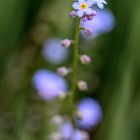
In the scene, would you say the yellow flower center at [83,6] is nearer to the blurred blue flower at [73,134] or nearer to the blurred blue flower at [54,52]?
the blurred blue flower at [73,134]

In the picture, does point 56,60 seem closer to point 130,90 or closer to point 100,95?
point 100,95

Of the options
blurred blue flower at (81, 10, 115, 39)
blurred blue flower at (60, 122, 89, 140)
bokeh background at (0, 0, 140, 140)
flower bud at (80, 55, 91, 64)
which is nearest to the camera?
flower bud at (80, 55, 91, 64)

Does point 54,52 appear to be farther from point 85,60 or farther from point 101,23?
point 85,60

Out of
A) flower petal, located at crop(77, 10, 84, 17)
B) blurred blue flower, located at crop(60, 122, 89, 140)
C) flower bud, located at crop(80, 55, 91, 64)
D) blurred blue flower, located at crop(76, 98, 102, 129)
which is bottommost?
blurred blue flower, located at crop(76, 98, 102, 129)

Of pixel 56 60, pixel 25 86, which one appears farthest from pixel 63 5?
pixel 25 86

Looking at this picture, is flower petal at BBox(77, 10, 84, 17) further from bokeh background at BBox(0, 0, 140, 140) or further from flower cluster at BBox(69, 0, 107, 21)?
bokeh background at BBox(0, 0, 140, 140)

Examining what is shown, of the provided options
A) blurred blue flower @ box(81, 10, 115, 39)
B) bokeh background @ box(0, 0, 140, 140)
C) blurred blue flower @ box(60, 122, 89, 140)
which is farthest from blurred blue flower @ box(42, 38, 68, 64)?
blurred blue flower @ box(60, 122, 89, 140)

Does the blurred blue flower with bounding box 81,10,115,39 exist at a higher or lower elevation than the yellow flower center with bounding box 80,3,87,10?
lower
